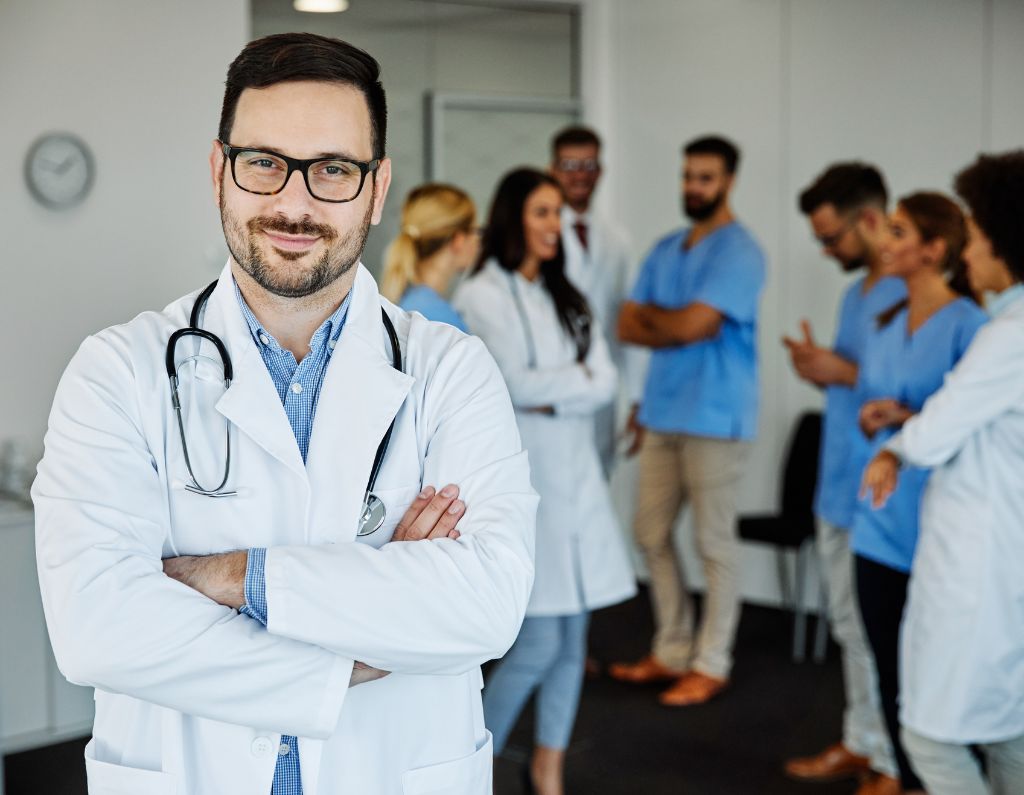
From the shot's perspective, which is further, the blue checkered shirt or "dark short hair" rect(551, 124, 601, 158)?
"dark short hair" rect(551, 124, 601, 158)

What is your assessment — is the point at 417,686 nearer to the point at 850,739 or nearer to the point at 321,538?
the point at 321,538

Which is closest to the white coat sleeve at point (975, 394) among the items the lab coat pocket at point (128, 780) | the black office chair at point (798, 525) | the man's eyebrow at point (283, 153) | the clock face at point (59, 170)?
the man's eyebrow at point (283, 153)

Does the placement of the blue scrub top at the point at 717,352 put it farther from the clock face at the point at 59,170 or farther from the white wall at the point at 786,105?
the clock face at the point at 59,170

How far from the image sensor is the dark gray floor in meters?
3.33

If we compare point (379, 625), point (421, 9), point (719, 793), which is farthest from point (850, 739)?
point (421, 9)

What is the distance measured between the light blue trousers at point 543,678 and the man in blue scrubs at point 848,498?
80 cm

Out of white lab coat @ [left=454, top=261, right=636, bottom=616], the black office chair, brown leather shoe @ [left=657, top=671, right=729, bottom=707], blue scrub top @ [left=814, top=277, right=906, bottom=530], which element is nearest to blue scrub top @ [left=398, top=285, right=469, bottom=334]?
white lab coat @ [left=454, top=261, right=636, bottom=616]

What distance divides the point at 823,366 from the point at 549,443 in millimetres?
913

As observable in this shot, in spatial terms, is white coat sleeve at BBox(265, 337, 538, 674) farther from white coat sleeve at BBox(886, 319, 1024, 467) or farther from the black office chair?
the black office chair

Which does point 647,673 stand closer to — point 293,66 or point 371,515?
point 371,515

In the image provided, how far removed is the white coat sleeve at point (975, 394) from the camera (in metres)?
2.31

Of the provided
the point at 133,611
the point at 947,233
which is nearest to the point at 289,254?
the point at 133,611

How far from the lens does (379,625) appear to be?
4.55ft

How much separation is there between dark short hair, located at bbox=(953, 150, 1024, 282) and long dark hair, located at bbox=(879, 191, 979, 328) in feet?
1.37
